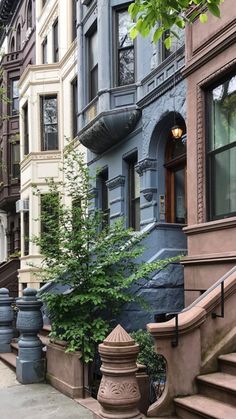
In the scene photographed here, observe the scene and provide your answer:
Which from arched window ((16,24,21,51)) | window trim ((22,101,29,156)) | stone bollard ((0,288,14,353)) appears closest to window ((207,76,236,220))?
stone bollard ((0,288,14,353))

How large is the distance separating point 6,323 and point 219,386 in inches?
302

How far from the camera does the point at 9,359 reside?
426 inches

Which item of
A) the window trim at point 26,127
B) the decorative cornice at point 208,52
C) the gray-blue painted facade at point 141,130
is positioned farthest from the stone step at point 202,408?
the window trim at point 26,127

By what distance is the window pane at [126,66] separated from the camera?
13195 millimetres

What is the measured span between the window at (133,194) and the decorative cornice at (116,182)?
18 centimetres

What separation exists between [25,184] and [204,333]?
16.6 meters

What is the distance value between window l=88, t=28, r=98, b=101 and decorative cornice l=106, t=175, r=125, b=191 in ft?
8.98

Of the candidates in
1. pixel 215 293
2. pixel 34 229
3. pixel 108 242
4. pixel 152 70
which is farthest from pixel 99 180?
pixel 215 293

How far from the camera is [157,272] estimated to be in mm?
9477

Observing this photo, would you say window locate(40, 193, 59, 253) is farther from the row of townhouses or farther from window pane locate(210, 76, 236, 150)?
window pane locate(210, 76, 236, 150)

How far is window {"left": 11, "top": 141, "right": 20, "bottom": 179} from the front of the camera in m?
27.3

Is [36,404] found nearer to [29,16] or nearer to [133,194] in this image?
[133,194]

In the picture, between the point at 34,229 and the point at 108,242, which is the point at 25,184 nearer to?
the point at 34,229

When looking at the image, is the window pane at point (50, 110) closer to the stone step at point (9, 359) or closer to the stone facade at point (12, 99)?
the stone facade at point (12, 99)
